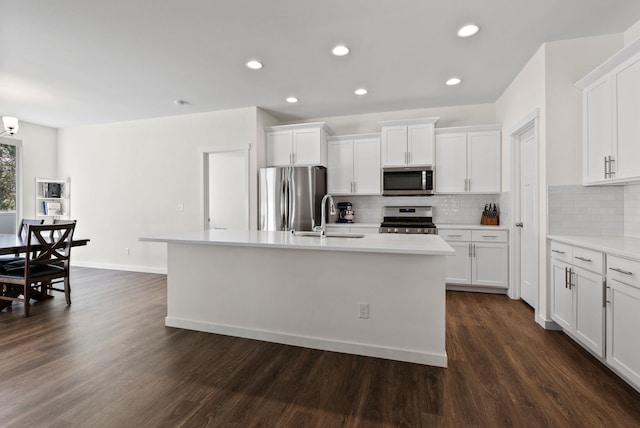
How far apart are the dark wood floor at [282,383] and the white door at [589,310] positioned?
0.17 m

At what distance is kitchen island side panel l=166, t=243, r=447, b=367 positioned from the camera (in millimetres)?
2238

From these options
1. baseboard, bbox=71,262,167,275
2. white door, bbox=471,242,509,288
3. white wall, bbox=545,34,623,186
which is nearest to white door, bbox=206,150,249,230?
baseboard, bbox=71,262,167,275

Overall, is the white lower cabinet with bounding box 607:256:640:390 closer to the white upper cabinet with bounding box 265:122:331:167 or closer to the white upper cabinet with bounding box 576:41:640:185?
the white upper cabinet with bounding box 576:41:640:185

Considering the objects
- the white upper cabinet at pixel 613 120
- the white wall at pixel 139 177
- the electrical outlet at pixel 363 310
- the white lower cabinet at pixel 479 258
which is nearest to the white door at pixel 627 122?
the white upper cabinet at pixel 613 120

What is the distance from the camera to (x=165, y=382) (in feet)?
6.53

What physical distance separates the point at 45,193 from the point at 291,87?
17.5 ft

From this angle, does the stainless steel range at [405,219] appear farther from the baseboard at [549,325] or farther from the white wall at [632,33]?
the white wall at [632,33]

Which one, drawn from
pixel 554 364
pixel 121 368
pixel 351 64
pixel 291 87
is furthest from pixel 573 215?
pixel 121 368

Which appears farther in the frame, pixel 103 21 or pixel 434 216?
pixel 434 216

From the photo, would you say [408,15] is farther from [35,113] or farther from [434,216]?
[35,113]

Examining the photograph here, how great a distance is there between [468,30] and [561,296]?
2433 mm

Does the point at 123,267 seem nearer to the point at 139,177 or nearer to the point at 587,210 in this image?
the point at 139,177

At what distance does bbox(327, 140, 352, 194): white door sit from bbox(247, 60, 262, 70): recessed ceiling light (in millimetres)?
1843

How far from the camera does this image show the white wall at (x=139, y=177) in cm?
498
